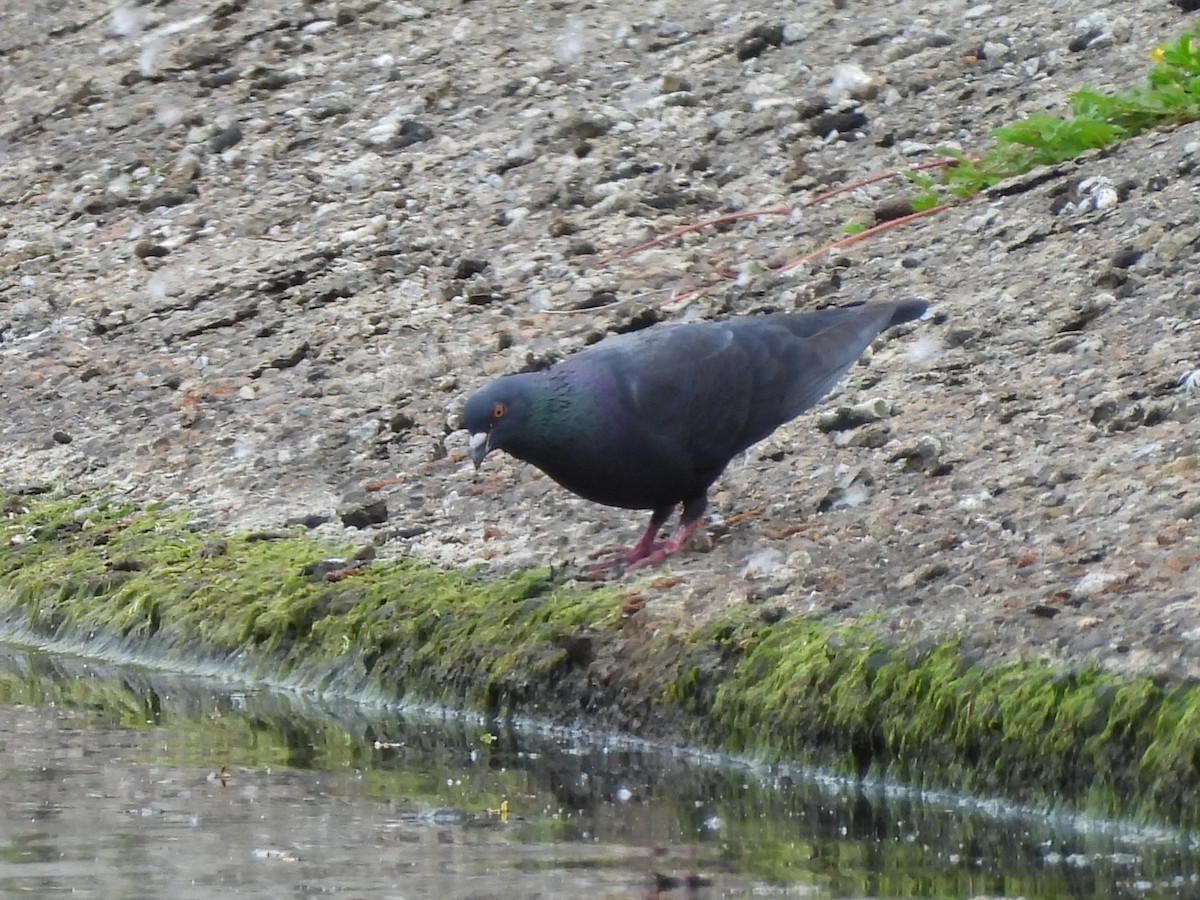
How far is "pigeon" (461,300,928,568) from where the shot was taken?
21.0 feet

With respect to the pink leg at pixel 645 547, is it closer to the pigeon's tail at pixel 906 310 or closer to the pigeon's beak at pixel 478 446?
the pigeon's beak at pixel 478 446

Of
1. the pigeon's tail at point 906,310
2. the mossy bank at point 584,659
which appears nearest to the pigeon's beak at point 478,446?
the mossy bank at point 584,659

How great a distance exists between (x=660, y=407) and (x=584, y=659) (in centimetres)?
82

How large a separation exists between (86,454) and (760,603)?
358 cm

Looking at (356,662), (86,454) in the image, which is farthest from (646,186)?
(356,662)

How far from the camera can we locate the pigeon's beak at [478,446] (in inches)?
252

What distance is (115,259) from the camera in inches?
409

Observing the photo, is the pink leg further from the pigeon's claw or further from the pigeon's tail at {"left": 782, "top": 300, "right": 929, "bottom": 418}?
the pigeon's tail at {"left": 782, "top": 300, "right": 929, "bottom": 418}

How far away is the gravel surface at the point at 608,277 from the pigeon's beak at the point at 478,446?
546 millimetres

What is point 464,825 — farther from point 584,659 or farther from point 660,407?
point 660,407

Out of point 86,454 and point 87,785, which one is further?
→ point 86,454

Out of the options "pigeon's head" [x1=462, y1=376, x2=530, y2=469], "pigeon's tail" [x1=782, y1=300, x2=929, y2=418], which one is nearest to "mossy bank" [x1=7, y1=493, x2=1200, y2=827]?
"pigeon's head" [x1=462, y1=376, x2=530, y2=469]

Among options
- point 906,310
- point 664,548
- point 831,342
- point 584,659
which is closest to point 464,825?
point 584,659

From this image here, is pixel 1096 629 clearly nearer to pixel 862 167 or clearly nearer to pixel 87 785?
pixel 87 785
